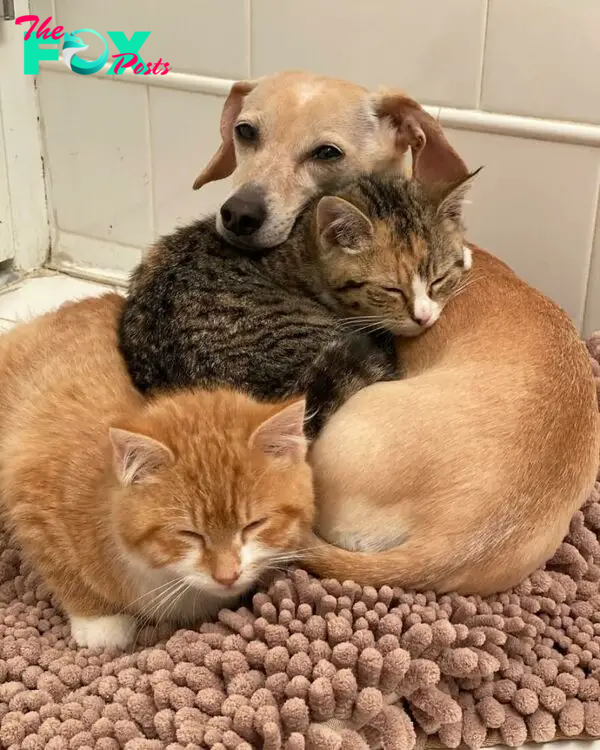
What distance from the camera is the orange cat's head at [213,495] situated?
0.98 meters

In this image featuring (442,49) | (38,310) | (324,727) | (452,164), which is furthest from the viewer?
(38,310)

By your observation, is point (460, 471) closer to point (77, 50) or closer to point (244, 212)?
point (244, 212)

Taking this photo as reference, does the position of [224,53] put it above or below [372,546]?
above

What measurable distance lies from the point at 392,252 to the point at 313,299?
0.53 ft

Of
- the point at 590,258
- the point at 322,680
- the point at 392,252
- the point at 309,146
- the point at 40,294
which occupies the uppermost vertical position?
the point at 309,146

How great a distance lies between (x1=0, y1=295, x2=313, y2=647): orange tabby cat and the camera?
→ 3.22ft

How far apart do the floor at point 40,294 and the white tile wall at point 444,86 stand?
34 cm

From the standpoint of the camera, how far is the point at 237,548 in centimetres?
99

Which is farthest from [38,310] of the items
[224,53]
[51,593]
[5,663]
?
[5,663]

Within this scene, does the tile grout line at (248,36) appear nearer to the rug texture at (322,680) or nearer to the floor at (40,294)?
the floor at (40,294)

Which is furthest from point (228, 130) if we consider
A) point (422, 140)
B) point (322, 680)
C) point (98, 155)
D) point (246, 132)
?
point (322, 680)

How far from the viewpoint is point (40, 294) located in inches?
89.4

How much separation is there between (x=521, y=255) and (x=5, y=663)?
1.31 m

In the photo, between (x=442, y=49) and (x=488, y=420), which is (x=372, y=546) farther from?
(x=442, y=49)
